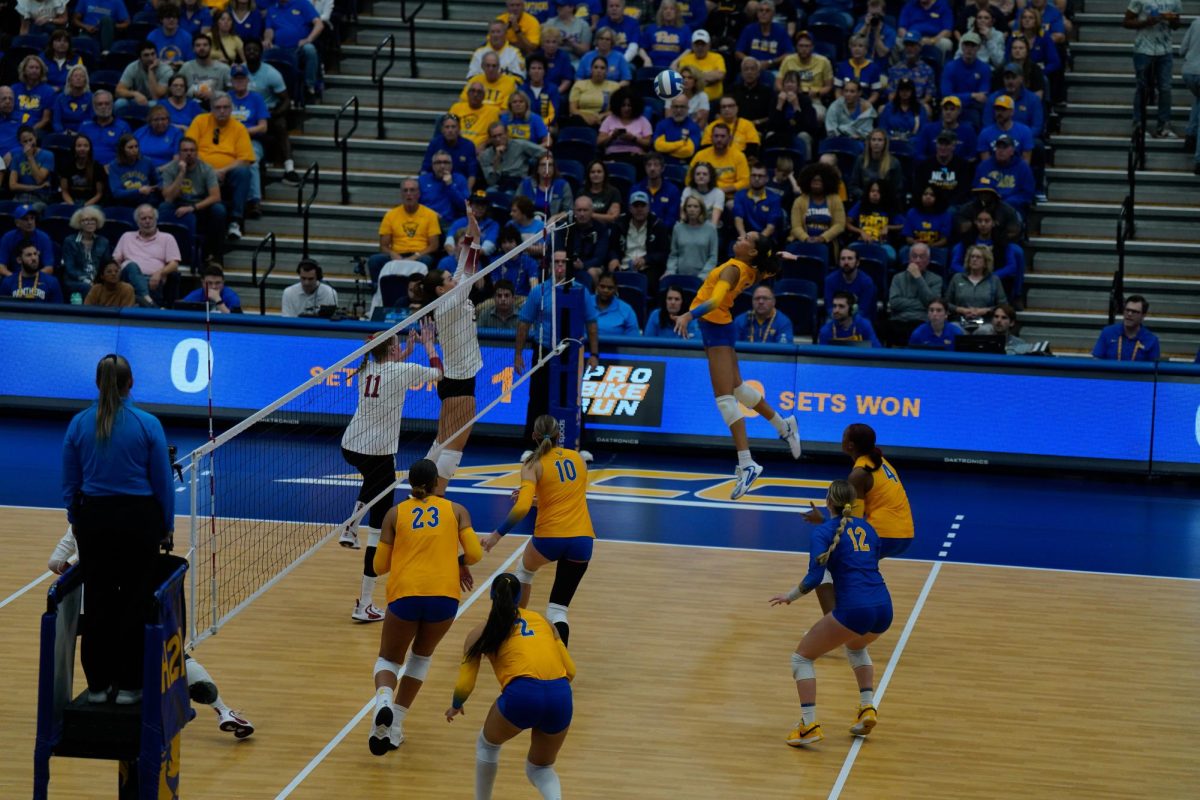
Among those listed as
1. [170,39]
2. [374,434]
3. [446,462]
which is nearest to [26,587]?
[374,434]

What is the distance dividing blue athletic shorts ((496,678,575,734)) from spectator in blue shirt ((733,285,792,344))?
10.7 meters

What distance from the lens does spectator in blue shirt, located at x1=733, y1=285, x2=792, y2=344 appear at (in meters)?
20.0

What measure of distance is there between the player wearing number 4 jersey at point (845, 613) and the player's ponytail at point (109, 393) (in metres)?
4.79

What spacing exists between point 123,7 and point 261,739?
1800 centimetres

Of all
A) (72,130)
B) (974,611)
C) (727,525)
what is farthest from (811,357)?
(72,130)

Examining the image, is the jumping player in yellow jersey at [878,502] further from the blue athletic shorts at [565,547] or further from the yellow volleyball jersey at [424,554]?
the yellow volleyball jersey at [424,554]

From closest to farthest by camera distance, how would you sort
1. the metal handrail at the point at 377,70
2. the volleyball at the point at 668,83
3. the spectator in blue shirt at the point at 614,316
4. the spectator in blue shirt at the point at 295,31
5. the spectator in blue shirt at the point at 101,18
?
1. the volleyball at the point at 668,83
2. the spectator in blue shirt at the point at 614,316
3. the metal handrail at the point at 377,70
4. the spectator in blue shirt at the point at 295,31
5. the spectator in blue shirt at the point at 101,18

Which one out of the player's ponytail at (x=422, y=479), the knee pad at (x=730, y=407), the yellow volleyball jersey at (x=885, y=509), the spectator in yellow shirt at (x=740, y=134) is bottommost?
the yellow volleyball jersey at (x=885, y=509)

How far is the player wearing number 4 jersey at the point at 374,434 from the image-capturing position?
1402cm

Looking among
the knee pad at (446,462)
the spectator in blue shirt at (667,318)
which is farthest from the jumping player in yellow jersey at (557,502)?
the spectator in blue shirt at (667,318)

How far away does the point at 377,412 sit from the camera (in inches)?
555

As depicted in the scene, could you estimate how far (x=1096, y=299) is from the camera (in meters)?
22.4

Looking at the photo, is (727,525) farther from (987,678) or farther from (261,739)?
(261,739)

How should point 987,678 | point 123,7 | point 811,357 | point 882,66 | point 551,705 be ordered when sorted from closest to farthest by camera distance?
1. point 551,705
2. point 987,678
3. point 811,357
4. point 882,66
5. point 123,7
